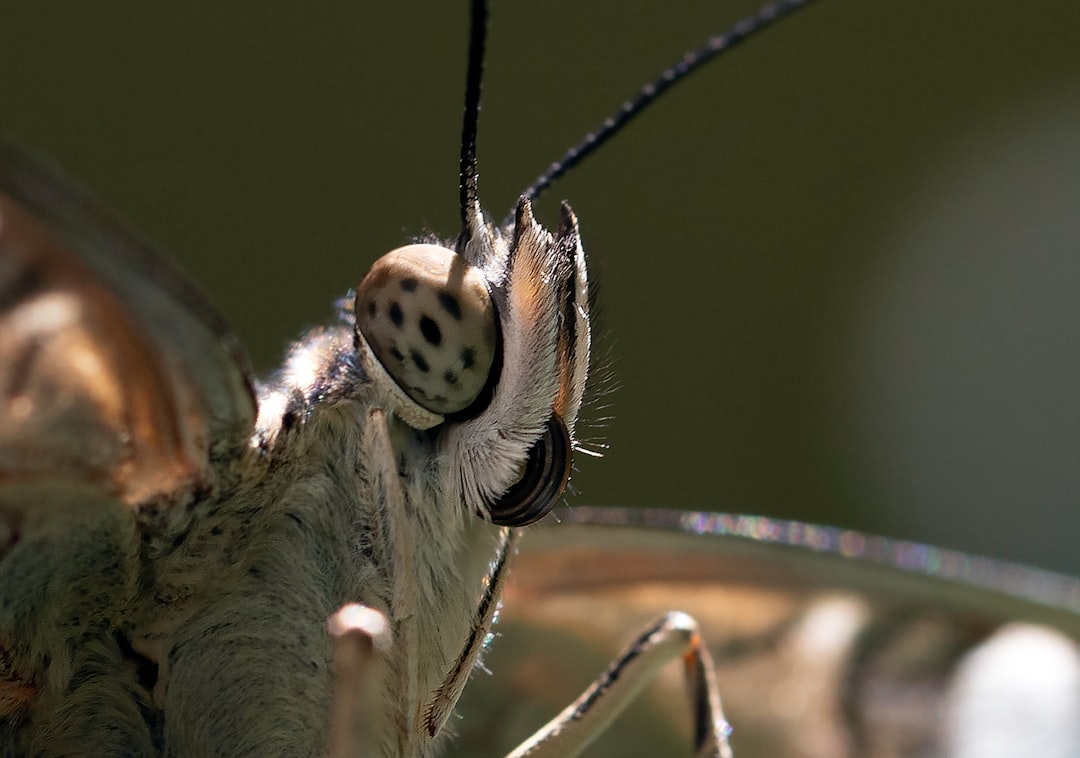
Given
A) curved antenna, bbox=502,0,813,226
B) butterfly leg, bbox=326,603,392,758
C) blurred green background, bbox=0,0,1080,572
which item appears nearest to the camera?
butterfly leg, bbox=326,603,392,758

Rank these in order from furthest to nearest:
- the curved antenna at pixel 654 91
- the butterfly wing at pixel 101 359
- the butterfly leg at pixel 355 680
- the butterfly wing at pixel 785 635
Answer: the butterfly wing at pixel 785 635 → the curved antenna at pixel 654 91 → the butterfly leg at pixel 355 680 → the butterfly wing at pixel 101 359

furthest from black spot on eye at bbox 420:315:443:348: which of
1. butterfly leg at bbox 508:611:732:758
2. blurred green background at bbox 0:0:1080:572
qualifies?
blurred green background at bbox 0:0:1080:572

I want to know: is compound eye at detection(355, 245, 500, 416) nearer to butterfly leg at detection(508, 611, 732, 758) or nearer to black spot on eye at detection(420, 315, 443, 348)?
black spot on eye at detection(420, 315, 443, 348)

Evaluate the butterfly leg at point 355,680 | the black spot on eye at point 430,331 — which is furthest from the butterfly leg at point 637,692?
the black spot on eye at point 430,331

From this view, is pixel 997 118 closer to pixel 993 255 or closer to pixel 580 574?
pixel 993 255

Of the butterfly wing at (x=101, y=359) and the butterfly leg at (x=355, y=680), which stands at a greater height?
the butterfly wing at (x=101, y=359)

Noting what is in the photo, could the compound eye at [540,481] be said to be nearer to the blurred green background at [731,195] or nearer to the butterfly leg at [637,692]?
the butterfly leg at [637,692]

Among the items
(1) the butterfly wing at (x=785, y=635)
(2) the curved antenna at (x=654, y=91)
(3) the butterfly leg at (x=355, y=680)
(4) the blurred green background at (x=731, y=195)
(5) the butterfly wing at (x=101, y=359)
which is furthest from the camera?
(4) the blurred green background at (x=731, y=195)
